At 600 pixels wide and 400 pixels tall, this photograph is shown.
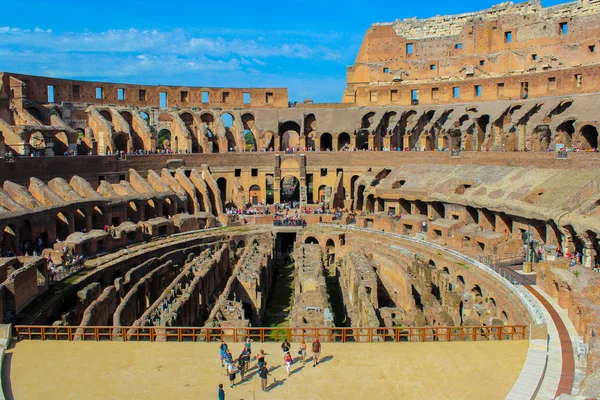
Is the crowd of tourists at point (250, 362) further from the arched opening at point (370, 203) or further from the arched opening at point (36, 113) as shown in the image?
the arched opening at point (36, 113)

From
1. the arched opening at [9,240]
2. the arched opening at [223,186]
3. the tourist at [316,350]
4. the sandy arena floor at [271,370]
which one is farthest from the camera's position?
the arched opening at [223,186]

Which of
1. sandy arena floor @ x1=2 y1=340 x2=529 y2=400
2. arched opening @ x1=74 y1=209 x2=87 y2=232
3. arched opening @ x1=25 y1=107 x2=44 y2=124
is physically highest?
arched opening @ x1=25 y1=107 x2=44 y2=124

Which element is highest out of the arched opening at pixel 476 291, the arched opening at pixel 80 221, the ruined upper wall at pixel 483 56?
the ruined upper wall at pixel 483 56

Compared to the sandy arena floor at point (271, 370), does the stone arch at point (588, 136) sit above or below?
above

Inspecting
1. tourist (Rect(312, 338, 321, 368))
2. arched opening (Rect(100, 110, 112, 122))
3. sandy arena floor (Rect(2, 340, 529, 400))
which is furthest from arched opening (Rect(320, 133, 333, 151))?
tourist (Rect(312, 338, 321, 368))

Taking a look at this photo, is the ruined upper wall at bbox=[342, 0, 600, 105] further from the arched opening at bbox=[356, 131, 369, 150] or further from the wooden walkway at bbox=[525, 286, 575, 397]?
the wooden walkway at bbox=[525, 286, 575, 397]

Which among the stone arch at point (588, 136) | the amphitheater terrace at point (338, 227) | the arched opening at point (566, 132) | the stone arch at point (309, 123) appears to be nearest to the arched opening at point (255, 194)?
the amphitheater terrace at point (338, 227)

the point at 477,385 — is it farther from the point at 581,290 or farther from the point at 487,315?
the point at 487,315
